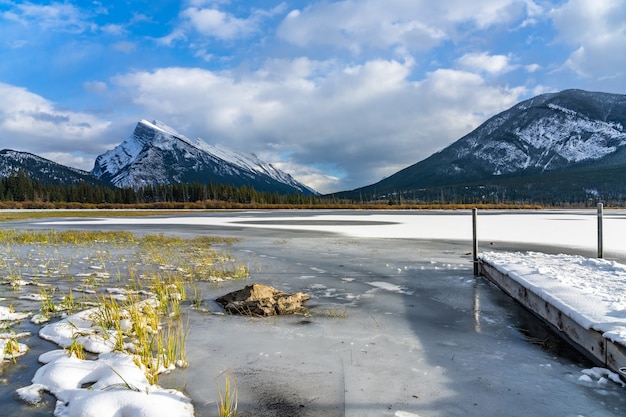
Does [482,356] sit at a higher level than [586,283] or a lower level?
lower

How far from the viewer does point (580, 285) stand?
308 inches

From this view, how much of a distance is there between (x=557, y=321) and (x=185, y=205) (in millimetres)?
104374

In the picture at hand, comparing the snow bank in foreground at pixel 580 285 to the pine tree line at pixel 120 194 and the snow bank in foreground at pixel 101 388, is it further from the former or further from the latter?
the pine tree line at pixel 120 194

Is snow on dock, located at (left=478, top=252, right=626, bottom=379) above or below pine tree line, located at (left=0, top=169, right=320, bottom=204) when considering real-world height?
below

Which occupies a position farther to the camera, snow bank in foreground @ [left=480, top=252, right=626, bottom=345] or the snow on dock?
snow bank in foreground @ [left=480, top=252, right=626, bottom=345]

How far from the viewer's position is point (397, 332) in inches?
272

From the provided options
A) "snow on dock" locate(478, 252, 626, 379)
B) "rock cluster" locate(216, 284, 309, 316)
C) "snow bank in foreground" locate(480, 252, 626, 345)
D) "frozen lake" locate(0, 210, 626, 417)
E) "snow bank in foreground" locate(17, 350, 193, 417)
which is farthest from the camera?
"rock cluster" locate(216, 284, 309, 316)

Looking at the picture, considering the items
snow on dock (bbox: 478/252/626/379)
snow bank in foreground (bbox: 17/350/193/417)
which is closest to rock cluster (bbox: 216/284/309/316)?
snow bank in foreground (bbox: 17/350/193/417)

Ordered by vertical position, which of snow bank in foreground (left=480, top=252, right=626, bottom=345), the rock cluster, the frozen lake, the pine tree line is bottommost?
the frozen lake

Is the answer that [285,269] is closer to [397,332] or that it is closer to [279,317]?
[279,317]

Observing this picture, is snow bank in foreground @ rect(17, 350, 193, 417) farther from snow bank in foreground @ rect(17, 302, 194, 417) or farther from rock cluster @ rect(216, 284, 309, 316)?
rock cluster @ rect(216, 284, 309, 316)

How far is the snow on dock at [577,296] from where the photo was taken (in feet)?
17.5

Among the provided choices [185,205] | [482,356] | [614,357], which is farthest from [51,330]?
[185,205]

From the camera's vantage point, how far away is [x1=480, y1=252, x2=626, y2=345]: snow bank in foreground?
5.67 metres
